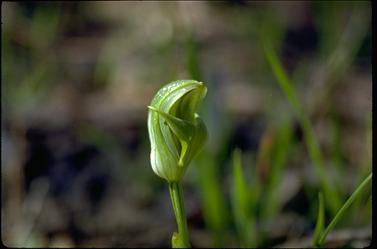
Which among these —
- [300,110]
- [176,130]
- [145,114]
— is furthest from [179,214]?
[145,114]

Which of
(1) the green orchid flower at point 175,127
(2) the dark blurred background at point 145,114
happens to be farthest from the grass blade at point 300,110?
(1) the green orchid flower at point 175,127

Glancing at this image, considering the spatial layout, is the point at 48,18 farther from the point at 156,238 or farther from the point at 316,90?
the point at 156,238

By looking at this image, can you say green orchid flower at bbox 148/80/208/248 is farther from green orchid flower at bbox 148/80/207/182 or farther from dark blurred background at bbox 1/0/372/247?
dark blurred background at bbox 1/0/372/247

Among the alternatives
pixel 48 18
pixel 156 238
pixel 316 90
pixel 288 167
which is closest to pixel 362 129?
pixel 316 90

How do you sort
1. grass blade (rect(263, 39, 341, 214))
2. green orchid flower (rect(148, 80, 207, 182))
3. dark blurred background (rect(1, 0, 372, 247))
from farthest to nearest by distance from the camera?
dark blurred background (rect(1, 0, 372, 247)) → grass blade (rect(263, 39, 341, 214)) → green orchid flower (rect(148, 80, 207, 182))

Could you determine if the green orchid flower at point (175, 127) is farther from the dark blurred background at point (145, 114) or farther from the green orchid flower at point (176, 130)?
the dark blurred background at point (145, 114)

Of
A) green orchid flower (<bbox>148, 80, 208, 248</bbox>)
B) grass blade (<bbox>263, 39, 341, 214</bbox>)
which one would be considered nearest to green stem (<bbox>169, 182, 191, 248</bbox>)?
green orchid flower (<bbox>148, 80, 208, 248</bbox>)

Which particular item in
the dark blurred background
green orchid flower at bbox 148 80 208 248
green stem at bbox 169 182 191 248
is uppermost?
green orchid flower at bbox 148 80 208 248
